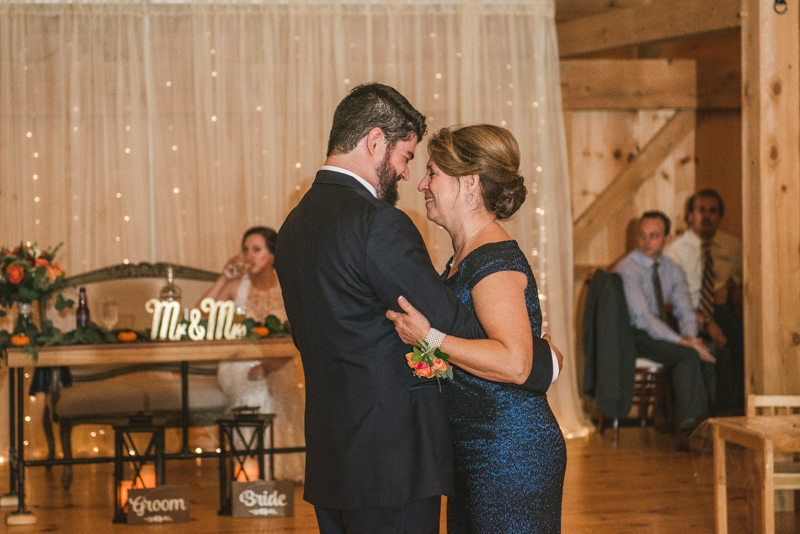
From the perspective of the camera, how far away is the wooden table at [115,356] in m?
3.73

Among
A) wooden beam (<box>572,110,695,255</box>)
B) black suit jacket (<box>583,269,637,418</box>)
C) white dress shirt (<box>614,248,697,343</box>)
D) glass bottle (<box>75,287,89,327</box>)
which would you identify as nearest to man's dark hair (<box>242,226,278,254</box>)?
glass bottle (<box>75,287,89,327</box>)

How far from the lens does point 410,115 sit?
1788 millimetres

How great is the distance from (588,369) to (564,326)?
0.41m

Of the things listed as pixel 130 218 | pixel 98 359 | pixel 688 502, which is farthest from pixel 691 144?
pixel 98 359

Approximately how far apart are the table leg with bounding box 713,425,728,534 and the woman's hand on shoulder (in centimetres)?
190

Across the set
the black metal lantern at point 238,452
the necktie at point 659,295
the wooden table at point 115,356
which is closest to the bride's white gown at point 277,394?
the wooden table at point 115,356

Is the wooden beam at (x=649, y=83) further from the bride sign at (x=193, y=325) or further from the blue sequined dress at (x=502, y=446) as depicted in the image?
the blue sequined dress at (x=502, y=446)

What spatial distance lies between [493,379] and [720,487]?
1.71m

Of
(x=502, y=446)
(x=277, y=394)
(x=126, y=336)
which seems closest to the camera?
(x=502, y=446)

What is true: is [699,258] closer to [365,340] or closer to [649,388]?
[649,388]

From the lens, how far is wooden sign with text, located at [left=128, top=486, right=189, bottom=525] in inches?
140

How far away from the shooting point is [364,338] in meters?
1.64

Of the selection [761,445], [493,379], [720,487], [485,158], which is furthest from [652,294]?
[493,379]

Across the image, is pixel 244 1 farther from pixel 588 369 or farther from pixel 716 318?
pixel 716 318
